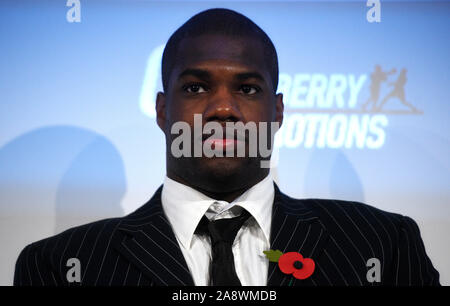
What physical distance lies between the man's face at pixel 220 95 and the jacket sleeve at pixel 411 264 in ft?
1.81

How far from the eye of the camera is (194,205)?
7.57 ft

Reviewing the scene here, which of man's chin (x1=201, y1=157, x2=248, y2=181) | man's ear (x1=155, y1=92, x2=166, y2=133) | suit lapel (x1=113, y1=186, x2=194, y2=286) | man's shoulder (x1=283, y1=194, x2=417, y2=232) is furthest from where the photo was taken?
man's ear (x1=155, y1=92, x2=166, y2=133)

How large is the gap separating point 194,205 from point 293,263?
405 mm

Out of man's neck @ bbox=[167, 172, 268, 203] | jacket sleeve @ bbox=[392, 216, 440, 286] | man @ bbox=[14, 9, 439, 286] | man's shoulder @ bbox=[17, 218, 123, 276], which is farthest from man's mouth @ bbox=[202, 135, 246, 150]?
jacket sleeve @ bbox=[392, 216, 440, 286]

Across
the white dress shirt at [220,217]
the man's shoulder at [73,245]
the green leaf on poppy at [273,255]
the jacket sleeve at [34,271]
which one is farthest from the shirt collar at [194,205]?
the jacket sleeve at [34,271]

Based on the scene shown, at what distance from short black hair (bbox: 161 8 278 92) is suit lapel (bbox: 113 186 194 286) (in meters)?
0.51

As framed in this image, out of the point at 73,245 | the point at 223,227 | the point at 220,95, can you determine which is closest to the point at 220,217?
the point at 223,227

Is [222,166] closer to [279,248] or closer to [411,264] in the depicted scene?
[279,248]

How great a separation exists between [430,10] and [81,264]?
1.82 meters

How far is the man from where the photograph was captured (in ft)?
7.19

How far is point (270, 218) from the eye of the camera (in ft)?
7.72

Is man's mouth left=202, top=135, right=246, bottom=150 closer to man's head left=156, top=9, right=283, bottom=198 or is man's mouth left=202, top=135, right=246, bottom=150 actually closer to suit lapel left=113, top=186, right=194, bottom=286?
man's head left=156, top=9, right=283, bottom=198
